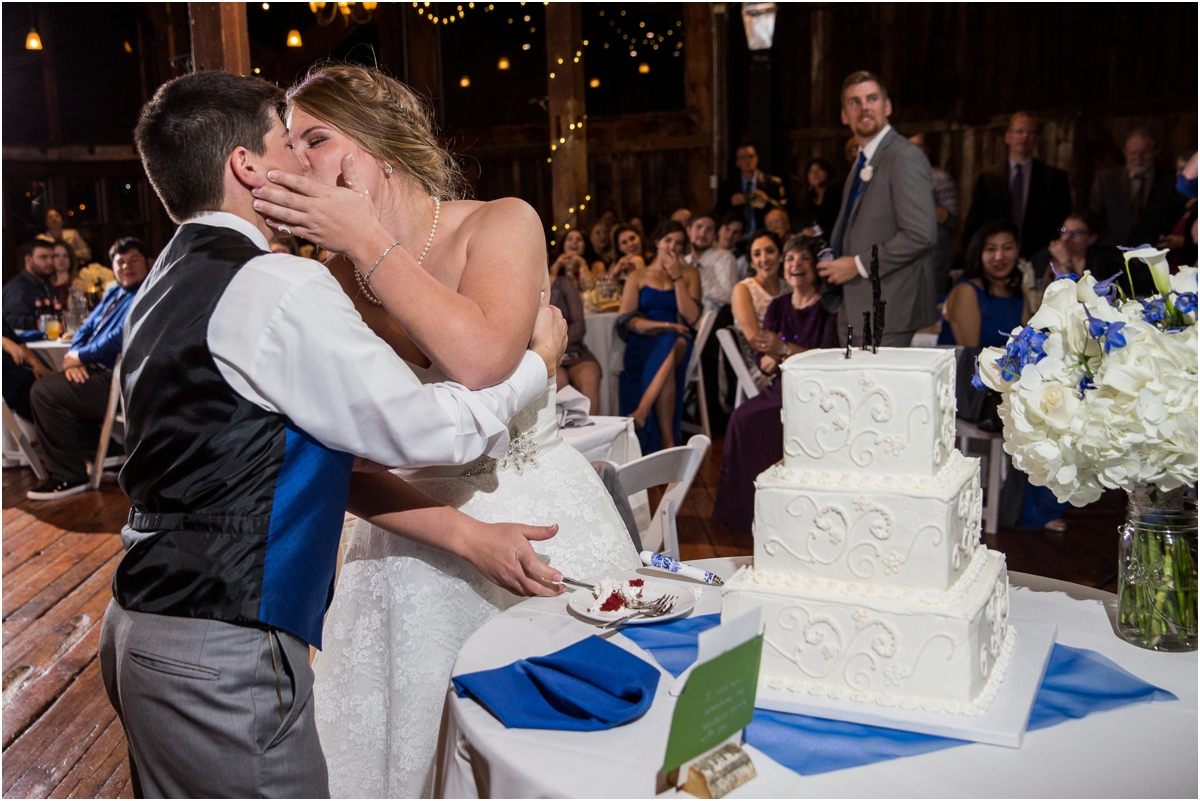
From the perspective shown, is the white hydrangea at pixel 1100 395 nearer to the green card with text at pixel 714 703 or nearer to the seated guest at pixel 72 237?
the green card with text at pixel 714 703

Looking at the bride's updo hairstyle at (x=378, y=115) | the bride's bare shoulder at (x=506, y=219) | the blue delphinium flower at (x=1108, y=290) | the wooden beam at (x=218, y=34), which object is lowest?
the blue delphinium flower at (x=1108, y=290)

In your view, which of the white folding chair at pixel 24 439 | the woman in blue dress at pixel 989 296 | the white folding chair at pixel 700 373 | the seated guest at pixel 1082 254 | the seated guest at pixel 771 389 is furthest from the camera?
the white folding chair at pixel 24 439

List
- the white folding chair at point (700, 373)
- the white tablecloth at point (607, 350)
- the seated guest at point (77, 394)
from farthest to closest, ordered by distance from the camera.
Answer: the white tablecloth at point (607, 350) < the white folding chair at point (700, 373) < the seated guest at point (77, 394)

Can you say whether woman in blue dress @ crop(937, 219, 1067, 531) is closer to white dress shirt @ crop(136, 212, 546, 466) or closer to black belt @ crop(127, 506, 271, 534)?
white dress shirt @ crop(136, 212, 546, 466)

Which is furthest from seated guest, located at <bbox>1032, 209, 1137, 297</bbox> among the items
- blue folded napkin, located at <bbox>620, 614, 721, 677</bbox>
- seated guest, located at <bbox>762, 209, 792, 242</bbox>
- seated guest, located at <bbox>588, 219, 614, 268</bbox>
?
blue folded napkin, located at <bbox>620, 614, 721, 677</bbox>

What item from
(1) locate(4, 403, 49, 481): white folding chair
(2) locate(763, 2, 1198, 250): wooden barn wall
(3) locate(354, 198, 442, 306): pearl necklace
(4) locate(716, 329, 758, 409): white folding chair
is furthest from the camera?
(2) locate(763, 2, 1198, 250): wooden barn wall

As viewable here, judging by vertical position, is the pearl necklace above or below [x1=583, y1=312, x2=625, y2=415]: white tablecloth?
above

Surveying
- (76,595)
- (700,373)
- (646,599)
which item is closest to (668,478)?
(646,599)

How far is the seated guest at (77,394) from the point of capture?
231 inches

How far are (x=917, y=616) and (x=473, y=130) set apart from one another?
511 inches

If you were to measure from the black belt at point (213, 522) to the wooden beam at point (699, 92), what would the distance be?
10.2 m

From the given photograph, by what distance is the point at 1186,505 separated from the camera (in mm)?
1292

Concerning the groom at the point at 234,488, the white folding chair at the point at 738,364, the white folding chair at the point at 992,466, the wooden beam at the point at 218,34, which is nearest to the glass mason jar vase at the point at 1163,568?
the groom at the point at 234,488

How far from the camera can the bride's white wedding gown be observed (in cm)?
163
